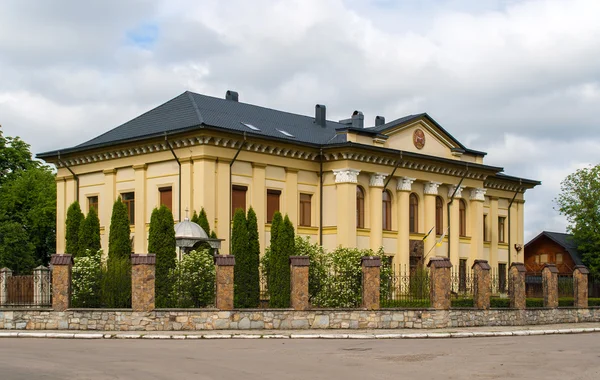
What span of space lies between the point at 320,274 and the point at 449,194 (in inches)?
687

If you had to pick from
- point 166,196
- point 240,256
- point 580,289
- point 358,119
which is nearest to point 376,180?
point 358,119

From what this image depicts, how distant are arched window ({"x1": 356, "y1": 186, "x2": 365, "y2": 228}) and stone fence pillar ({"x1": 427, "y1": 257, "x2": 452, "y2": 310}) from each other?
11.8m

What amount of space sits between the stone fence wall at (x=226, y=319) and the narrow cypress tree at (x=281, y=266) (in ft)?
7.14

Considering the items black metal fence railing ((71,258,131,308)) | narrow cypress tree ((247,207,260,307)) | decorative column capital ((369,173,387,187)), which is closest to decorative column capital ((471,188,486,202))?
decorative column capital ((369,173,387,187))

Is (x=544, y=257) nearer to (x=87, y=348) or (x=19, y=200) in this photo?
(x=19, y=200)

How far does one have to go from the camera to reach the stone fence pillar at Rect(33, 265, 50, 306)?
2792 cm

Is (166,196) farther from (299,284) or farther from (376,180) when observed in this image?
(299,284)

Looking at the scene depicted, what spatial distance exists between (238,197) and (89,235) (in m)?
7.58

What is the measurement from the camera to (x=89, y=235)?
32.4m

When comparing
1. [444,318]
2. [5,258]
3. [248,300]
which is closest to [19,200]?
[5,258]

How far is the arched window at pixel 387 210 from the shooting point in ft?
142

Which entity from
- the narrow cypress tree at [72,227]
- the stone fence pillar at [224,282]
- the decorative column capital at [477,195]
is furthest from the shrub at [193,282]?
the decorative column capital at [477,195]

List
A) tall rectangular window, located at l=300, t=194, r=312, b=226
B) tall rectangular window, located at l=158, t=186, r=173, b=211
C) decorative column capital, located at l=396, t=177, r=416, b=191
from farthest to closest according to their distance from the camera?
decorative column capital, located at l=396, t=177, r=416, b=191 < tall rectangular window, located at l=300, t=194, r=312, b=226 < tall rectangular window, located at l=158, t=186, r=173, b=211

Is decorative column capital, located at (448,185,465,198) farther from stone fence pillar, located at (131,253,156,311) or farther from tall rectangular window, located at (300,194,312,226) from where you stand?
stone fence pillar, located at (131,253,156,311)
